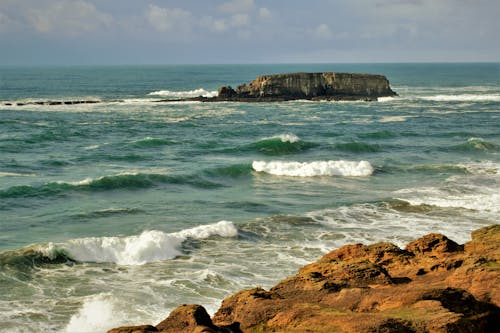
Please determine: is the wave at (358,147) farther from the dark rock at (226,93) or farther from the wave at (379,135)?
the dark rock at (226,93)

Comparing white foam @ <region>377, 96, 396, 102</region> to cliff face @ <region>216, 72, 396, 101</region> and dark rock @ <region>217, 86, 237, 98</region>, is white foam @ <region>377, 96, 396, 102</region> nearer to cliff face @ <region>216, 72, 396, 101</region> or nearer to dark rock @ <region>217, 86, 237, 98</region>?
cliff face @ <region>216, 72, 396, 101</region>

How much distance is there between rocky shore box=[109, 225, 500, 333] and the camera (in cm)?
749

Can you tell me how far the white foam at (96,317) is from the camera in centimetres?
1253

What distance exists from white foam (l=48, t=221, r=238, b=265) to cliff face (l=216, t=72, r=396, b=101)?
65344 millimetres

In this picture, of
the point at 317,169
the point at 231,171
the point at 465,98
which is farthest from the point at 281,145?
the point at 465,98

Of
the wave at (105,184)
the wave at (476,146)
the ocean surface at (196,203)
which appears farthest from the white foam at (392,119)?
the wave at (105,184)

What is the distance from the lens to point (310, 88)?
87062 mm

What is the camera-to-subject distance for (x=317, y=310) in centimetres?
826

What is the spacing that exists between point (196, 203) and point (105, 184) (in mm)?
5808

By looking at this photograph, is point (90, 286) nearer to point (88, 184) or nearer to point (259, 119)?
point (88, 184)

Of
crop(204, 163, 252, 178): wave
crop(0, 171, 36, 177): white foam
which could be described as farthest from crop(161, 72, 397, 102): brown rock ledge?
crop(0, 171, 36, 177): white foam

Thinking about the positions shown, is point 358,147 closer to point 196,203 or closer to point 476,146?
point 476,146

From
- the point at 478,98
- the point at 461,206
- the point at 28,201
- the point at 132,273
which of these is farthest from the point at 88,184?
the point at 478,98

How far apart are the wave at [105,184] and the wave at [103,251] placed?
29.6ft
